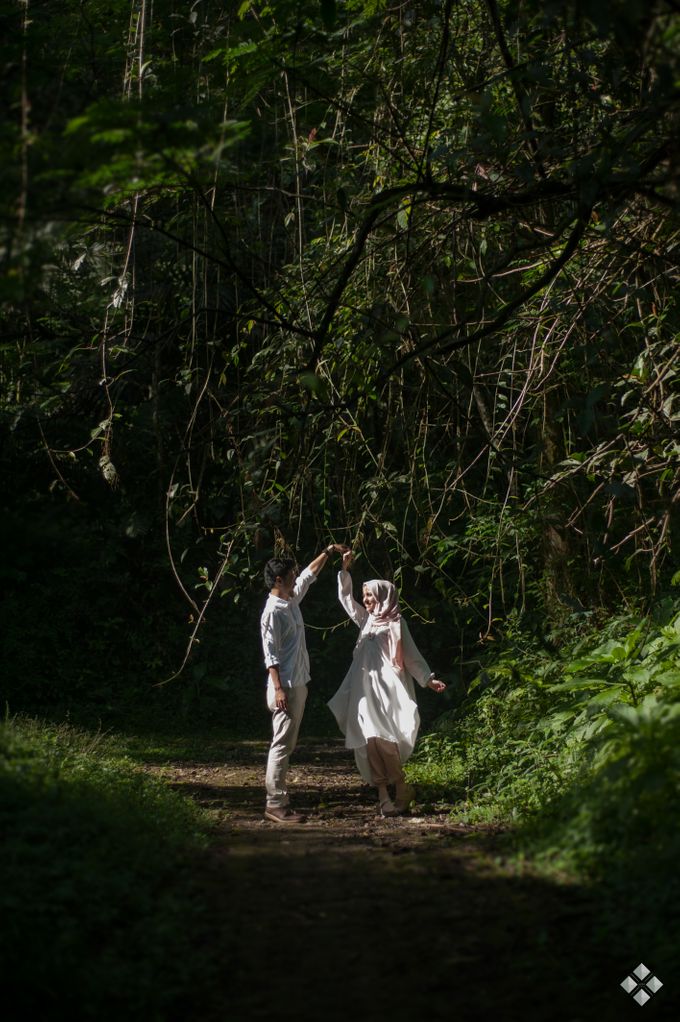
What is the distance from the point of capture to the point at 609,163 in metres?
5.80

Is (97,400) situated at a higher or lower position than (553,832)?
higher

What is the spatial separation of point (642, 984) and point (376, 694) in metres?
4.64

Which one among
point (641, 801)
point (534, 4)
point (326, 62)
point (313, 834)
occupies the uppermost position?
point (326, 62)

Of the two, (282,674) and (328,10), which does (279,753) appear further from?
(328,10)

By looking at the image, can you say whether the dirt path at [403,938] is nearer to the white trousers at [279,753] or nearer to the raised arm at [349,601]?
the white trousers at [279,753]

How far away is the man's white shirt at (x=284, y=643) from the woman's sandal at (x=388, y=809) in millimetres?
1154

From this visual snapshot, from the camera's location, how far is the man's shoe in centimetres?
823

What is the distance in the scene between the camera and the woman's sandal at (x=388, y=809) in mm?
8461

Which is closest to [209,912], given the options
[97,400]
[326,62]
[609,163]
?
[609,163]

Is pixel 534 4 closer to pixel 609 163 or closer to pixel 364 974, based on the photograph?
pixel 609 163

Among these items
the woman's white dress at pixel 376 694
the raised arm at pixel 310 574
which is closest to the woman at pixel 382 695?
the woman's white dress at pixel 376 694

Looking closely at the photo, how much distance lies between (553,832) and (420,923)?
113 centimetres

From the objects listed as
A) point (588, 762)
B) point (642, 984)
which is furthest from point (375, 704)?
point (642, 984)

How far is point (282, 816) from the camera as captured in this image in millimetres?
8289
